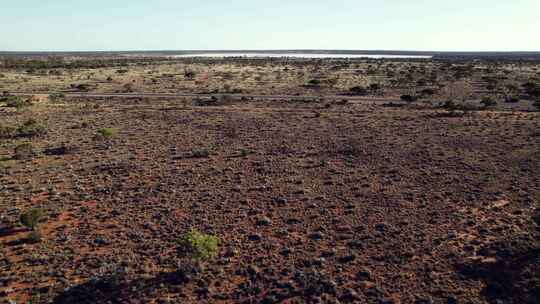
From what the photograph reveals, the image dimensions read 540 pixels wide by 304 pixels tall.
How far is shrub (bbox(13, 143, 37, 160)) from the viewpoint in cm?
2052

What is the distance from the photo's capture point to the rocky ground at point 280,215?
9633 mm

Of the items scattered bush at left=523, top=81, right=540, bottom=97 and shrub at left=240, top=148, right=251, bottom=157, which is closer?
shrub at left=240, top=148, right=251, bottom=157

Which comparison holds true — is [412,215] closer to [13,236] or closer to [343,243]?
[343,243]

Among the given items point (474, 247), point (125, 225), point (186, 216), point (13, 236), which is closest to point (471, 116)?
point (474, 247)

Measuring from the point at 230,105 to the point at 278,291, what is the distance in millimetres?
30766

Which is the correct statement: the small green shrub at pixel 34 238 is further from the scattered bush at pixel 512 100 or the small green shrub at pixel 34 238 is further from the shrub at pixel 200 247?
the scattered bush at pixel 512 100

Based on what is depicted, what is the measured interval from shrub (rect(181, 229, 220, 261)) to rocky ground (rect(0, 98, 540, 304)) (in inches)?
12.9

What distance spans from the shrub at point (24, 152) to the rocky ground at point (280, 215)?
344mm

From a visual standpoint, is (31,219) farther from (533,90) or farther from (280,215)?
(533,90)

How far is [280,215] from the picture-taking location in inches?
539

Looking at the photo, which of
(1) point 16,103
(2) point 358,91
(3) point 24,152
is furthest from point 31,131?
(2) point 358,91

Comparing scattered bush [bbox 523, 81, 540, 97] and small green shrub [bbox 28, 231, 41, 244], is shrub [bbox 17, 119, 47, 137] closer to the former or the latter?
small green shrub [bbox 28, 231, 41, 244]

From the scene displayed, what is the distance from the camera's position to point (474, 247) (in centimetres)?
1134

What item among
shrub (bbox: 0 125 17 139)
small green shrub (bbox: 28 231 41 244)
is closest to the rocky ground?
small green shrub (bbox: 28 231 41 244)
